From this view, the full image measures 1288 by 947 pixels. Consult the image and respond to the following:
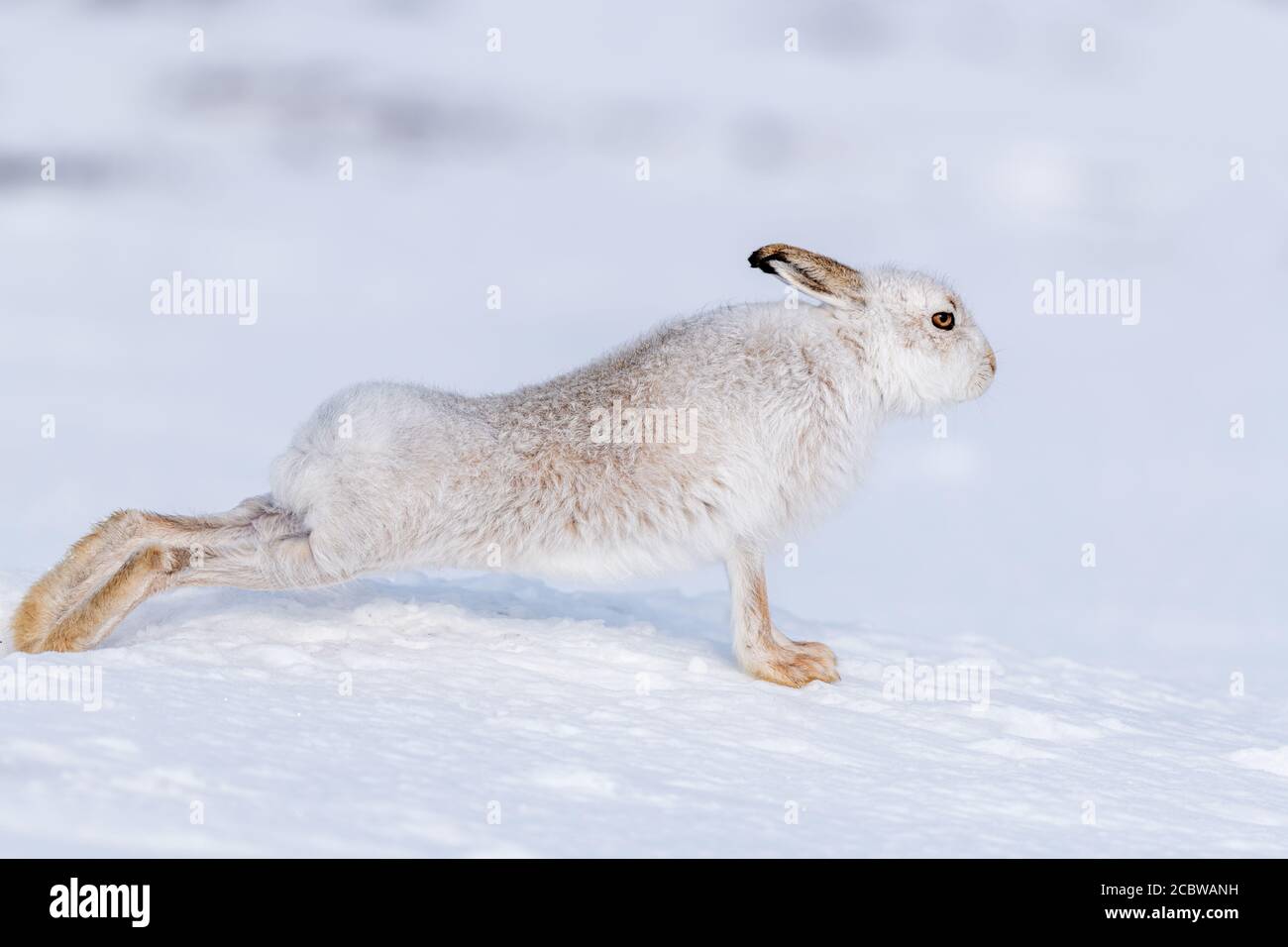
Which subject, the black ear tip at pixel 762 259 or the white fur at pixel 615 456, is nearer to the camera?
the white fur at pixel 615 456

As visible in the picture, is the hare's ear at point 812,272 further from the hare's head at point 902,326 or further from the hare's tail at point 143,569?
the hare's tail at point 143,569

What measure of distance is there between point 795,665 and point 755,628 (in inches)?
12.2

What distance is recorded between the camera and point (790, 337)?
793 cm

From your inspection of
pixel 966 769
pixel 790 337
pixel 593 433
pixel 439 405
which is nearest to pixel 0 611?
pixel 439 405

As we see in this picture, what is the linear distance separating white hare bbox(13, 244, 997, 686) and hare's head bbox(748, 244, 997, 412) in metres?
0.01

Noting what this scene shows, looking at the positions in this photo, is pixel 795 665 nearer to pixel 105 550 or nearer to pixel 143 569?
pixel 143 569

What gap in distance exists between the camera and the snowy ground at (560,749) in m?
4.87

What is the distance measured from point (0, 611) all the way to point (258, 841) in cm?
405

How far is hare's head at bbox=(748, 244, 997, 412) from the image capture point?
7.97 m
